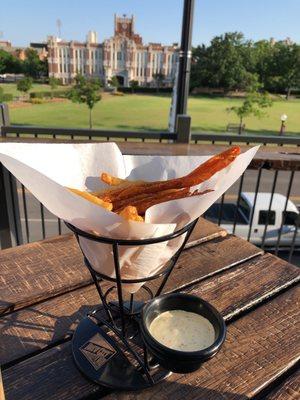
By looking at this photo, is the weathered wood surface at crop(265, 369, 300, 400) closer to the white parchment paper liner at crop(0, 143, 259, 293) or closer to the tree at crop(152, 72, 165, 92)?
the white parchment paper liner at crop(0, 143, 259, 293)

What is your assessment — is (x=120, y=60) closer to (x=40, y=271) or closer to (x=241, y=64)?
(x=241, y=64)

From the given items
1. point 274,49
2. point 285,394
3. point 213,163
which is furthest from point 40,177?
point 274,49

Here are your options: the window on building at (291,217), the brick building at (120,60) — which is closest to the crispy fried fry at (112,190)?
the window on building at (291,217)

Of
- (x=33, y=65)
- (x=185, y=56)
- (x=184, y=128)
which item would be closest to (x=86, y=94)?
(x=185, y=56)

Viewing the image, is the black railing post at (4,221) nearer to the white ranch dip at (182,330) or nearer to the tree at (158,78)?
the white ranch dip at (182,330)

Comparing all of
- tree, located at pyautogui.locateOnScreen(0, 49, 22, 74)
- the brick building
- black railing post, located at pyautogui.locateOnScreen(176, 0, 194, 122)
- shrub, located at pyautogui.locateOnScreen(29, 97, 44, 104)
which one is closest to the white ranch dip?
black railing post, located at pyautogui.locateOnScreen(176, 0, 194, 122)
